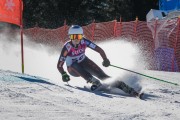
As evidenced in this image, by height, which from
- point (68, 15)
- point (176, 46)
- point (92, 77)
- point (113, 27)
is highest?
point (68, 15)

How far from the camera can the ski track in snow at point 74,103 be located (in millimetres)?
5359

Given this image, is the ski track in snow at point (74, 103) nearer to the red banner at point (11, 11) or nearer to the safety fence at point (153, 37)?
the red banner at point (11, 11)

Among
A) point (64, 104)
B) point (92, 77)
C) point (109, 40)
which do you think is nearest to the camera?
point (64, 104)

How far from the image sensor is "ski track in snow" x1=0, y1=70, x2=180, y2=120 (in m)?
5.36

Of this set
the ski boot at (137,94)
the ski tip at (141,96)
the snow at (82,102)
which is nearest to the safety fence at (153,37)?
the snow at (82,102)

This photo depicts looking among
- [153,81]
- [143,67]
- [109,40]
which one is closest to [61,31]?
[109,40]

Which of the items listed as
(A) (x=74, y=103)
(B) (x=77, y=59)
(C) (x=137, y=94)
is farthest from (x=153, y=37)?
(A) (x=74, y=103)

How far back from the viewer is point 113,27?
17781 millimetres

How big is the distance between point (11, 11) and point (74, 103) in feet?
16.5

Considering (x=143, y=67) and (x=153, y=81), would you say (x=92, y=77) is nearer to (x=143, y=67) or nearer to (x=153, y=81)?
(x=153, y=81)

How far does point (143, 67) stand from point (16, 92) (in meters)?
8.78

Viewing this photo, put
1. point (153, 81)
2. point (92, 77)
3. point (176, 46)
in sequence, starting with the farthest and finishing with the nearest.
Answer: point (176, 46)
point (153, 81)
point (92, 77)

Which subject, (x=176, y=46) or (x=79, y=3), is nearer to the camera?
(x=176, y=46)

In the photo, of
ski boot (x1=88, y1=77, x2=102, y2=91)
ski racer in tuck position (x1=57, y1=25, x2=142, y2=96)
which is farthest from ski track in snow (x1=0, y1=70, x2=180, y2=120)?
ski racer in tuck position (x1=57, y1=25, x2=142, y2=96)
